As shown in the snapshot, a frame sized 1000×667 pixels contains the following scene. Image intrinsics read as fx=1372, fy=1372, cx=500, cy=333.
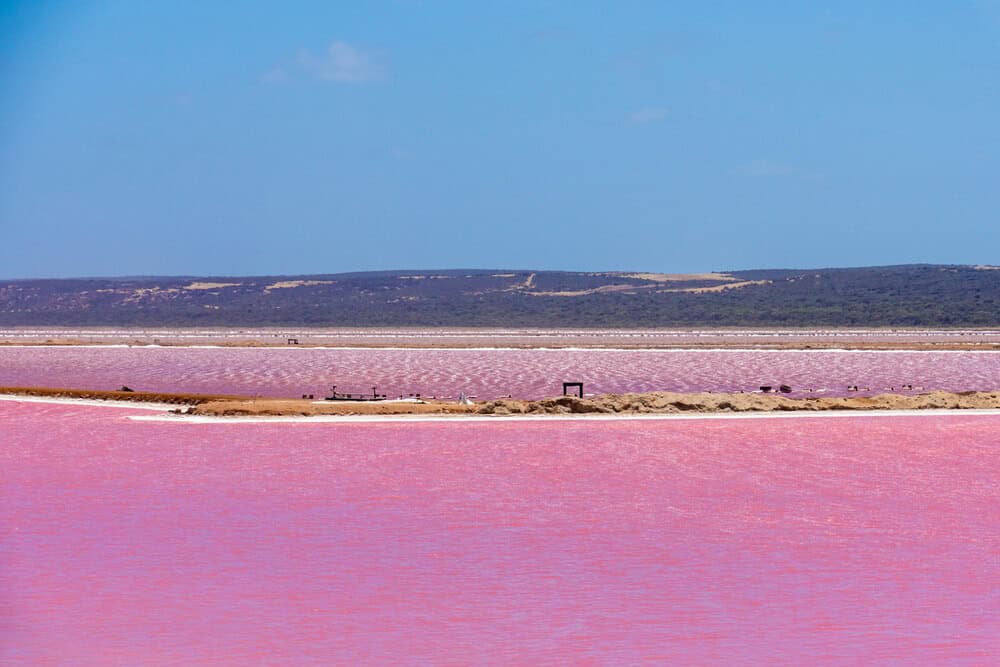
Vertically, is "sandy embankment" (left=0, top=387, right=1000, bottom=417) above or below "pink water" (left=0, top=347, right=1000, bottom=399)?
above

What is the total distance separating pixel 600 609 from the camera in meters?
10.3

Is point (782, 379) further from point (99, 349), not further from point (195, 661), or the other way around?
point (99, 349)

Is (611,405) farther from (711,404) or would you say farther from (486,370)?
(486,370)

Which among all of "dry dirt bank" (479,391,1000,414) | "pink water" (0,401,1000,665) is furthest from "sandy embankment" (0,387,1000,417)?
"pink water" (0,401,1000,665)

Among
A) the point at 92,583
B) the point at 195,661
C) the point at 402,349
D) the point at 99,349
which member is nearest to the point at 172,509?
the point at 92,583

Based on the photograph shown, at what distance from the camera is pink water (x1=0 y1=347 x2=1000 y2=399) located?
35.9 metres

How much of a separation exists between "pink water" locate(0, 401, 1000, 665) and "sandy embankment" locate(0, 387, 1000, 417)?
13.9ft

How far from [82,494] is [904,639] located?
10.1 meters

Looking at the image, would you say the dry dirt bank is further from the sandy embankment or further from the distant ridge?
the distant ridge

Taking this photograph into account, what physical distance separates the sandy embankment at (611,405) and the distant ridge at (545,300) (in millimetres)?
79187

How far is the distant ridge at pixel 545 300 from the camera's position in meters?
115

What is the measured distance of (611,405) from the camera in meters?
26.2

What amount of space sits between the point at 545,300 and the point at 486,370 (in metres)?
96.5

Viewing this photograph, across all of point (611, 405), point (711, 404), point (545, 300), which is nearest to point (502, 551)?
point (611, 405)
